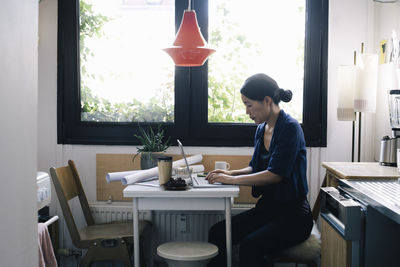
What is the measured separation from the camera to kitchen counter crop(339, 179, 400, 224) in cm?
152

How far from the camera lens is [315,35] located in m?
3.31

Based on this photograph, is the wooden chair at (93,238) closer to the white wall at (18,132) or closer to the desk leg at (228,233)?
the desk leg at (228,233)

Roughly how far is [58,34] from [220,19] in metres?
1.22

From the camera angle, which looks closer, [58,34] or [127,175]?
[127,175]

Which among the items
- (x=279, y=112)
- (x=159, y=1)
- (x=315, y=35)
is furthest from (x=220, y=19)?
(x=279, y=112)

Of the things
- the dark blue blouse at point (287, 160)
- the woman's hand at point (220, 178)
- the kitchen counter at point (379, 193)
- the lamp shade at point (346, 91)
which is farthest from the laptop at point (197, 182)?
the lamp shade at point (346, 91)

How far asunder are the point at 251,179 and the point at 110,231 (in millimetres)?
1043

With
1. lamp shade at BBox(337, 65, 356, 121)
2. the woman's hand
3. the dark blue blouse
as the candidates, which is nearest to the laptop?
the woman's hand

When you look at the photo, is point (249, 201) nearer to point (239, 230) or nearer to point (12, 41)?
point (239, 230)

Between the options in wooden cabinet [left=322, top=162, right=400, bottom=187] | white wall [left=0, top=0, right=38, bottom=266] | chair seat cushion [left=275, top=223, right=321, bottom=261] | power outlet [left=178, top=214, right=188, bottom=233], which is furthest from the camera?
power outlet [left=178, top=214, right=188, bottom=233]

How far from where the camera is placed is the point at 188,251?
2516 mm

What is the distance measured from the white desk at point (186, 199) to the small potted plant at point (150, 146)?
54cm

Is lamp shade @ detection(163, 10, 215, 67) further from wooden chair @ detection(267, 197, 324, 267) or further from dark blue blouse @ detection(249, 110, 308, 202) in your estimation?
wooden chair @ detection(267, 197, 324, 267)

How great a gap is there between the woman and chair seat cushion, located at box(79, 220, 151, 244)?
536 millimetres
